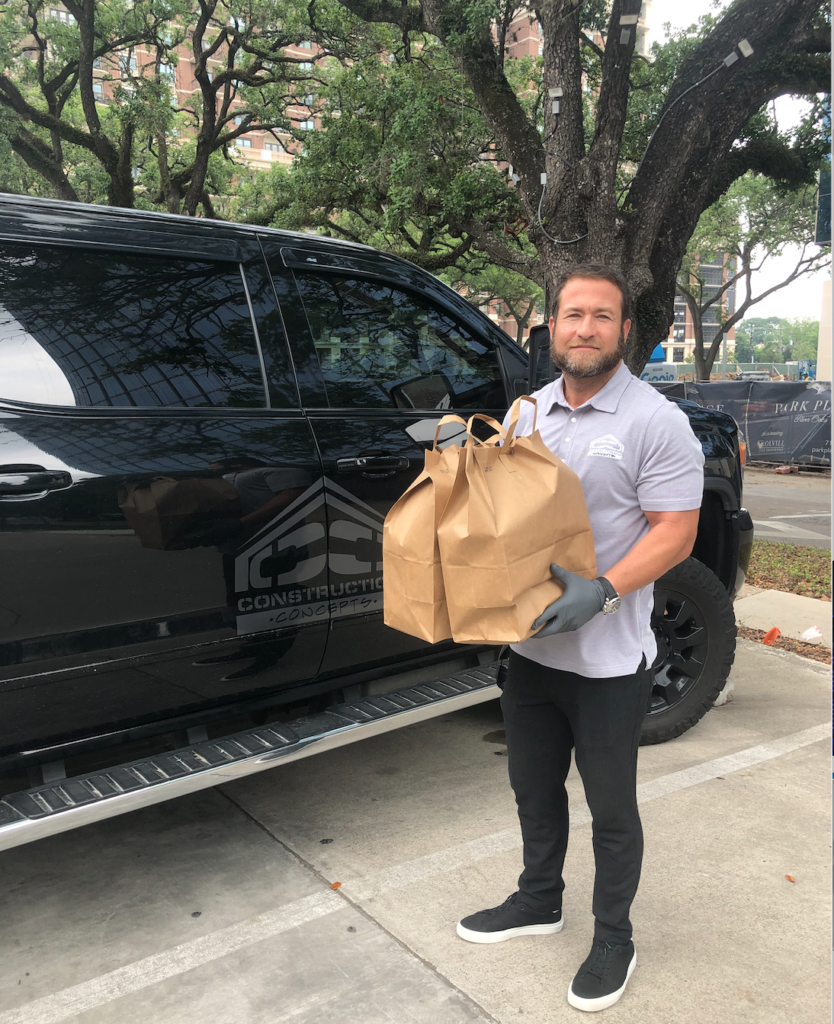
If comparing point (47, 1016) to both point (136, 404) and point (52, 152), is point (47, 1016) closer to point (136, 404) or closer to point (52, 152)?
point (136, 404)

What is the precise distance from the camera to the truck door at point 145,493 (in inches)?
91.3

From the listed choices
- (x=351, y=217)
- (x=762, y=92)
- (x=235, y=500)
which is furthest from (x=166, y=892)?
(x=351, y=217)

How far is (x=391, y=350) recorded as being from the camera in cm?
331

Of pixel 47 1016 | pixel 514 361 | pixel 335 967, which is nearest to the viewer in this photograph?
pixel 47 1016

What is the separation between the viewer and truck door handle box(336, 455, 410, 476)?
293 cm

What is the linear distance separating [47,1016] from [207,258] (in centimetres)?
224

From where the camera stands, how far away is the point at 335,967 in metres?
2.43

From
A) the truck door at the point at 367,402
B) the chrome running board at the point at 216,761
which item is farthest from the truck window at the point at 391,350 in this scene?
the chrome running board at the point at 216,761

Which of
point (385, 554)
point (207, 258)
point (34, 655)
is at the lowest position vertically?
point (34, 655)

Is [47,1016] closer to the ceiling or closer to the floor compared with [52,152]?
closer to the floor

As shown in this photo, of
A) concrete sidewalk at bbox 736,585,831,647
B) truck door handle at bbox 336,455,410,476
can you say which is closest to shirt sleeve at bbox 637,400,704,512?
truck door handle at bbox 336,455,410,476

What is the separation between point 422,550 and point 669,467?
62 centimetres

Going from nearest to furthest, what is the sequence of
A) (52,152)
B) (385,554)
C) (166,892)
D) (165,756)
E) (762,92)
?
(385,554) < (165,756) < (166,892) < (762,92) < (52,152)

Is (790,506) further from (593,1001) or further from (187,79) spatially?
(187,79)
